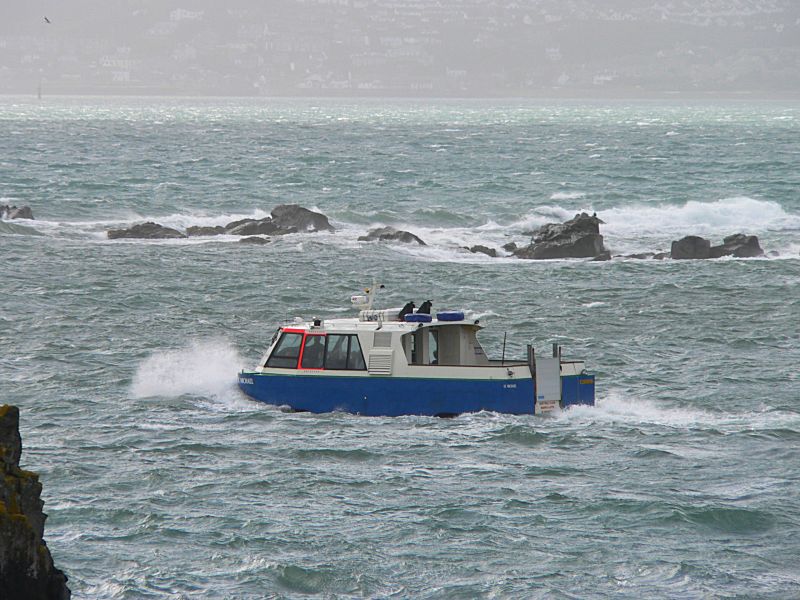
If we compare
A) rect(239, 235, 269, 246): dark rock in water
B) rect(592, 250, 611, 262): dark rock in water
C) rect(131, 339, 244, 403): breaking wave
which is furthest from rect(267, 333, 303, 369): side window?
rect(239, 235, 269, 246): dark rock in water

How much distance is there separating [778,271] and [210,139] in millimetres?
97410

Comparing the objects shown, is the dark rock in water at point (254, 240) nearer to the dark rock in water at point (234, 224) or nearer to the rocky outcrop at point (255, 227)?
the rocky outcrop at point (255, 227)

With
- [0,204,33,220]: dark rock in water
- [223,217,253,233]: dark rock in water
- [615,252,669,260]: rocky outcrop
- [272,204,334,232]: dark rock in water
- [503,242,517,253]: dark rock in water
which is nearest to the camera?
[615,252,669,260]: rocky outcrop

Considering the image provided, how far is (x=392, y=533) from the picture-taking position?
2178 centimetres

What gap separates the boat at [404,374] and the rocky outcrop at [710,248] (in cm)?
2782

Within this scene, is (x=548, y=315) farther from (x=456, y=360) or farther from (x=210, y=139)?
(x=210, y=139)

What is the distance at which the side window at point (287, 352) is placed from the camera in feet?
94.7

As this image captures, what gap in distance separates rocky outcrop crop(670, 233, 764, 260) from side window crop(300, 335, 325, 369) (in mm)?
29796

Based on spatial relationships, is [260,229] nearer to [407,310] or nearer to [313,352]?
[407,310]

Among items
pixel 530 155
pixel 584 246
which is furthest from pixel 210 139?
pixel 584 246

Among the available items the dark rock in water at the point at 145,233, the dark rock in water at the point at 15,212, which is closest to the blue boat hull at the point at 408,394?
the dark rock in water at the point at 145,233

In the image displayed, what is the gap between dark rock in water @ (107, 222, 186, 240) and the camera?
61406 mm

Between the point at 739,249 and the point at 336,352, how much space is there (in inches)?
1252

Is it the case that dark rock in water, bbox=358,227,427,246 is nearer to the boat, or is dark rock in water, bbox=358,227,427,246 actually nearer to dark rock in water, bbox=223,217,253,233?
dark rock in water, bbox=223,217,253,233
